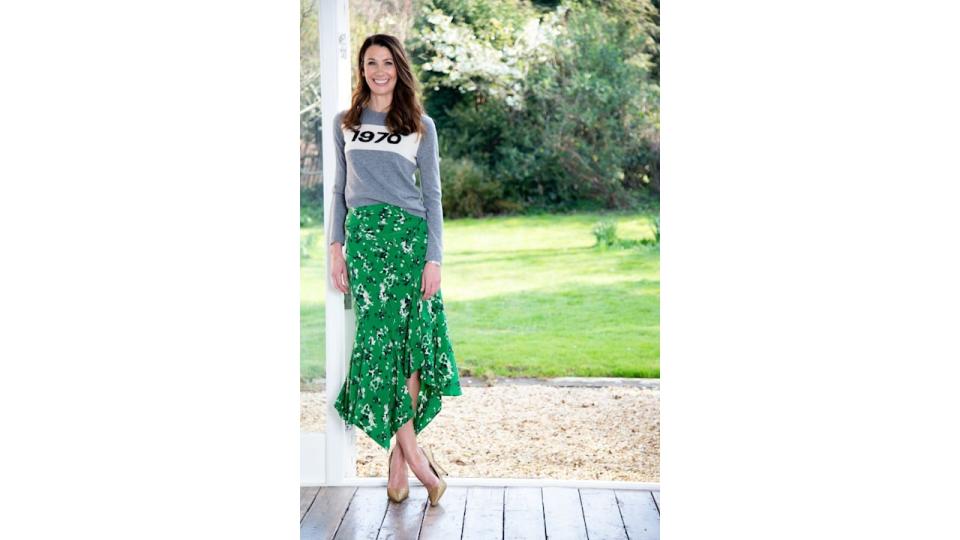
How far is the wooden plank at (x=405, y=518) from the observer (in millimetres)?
3562

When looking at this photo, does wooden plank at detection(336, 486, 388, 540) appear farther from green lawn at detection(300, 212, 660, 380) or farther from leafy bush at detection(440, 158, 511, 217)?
leafy bush at detection(440, 158, 511, 217)

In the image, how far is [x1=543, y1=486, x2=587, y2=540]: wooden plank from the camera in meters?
3.55

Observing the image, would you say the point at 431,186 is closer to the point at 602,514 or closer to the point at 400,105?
the point at 400,105

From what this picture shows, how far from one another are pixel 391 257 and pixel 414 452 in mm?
707

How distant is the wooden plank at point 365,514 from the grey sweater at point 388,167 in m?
0.90

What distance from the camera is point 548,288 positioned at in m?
8.75

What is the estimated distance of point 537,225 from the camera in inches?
346

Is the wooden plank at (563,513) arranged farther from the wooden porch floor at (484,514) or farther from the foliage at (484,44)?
the foliage at (484,44)
